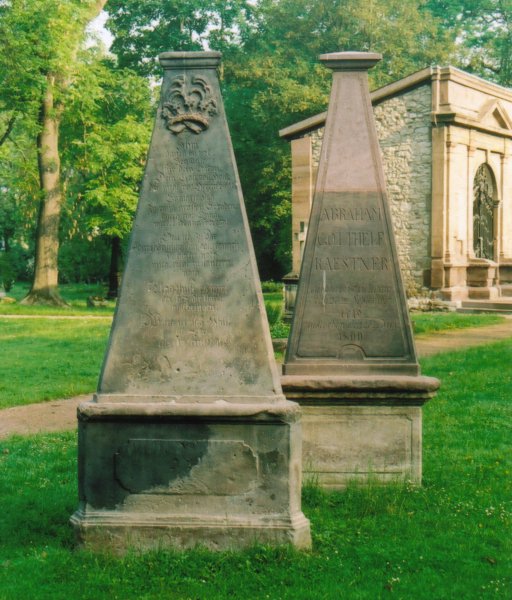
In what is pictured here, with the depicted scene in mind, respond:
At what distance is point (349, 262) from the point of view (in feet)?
20.2

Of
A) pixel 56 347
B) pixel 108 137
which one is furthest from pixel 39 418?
pixel 108 137

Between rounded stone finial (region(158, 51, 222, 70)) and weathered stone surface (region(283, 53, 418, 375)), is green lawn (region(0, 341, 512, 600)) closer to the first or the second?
weathered stone surface (region(283, 53, 418, 375))

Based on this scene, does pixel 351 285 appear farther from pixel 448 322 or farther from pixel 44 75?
pixel 44 75

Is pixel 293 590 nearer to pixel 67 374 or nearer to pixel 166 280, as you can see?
pixel 166 280

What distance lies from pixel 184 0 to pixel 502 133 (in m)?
22.0

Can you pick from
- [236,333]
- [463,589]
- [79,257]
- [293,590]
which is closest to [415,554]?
[463,589]

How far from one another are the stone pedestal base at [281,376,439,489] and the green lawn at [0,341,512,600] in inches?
6.7

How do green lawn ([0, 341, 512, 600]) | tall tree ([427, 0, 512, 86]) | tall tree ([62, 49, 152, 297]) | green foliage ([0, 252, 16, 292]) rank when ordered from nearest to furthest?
green lawn ([0, 341, 512, 600]), tall tree ([62, 49, 152, 297]), green foliage ([0, 252, 16, 292]), tall tree ([427, 0, 512, 86])

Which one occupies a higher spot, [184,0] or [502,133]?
[184,0]

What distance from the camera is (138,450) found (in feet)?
15.4

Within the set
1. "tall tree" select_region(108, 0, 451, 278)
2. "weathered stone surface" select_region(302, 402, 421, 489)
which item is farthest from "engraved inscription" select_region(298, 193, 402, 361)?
"tall tree" select_region(108, 0, 451, 278)

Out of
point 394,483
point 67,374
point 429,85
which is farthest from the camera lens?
point 429,85

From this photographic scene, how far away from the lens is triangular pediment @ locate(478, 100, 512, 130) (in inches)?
1028

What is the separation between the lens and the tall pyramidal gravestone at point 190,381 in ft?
15.3
